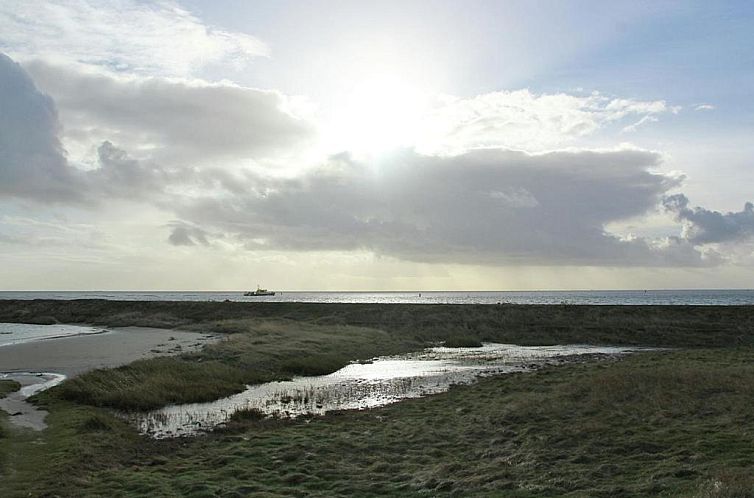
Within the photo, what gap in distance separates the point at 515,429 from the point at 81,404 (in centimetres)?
1954

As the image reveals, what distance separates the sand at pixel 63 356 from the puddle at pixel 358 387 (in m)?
5.53

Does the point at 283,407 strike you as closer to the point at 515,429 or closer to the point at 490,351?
the point at 515,429

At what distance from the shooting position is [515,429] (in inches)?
791

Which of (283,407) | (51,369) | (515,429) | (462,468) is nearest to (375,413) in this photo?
(283,407)

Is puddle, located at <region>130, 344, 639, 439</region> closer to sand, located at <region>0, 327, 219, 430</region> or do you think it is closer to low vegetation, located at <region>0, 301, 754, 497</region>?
low vegetation, located at <region>0, 301, 754, 497</region>

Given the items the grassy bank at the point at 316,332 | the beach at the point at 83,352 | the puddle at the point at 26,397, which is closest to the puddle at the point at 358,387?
the grassy bank at the point at 316,332

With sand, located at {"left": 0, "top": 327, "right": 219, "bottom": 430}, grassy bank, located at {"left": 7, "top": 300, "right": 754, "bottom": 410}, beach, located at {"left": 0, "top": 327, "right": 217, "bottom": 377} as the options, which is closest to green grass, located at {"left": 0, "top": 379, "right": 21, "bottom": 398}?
sand, located at {"left": 0, "top": 327, "right": 219, "bottom": 430}

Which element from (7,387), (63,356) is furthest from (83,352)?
(7,387)

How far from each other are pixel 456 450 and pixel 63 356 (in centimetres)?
4053

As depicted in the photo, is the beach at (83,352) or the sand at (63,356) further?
the beach at (83,352)

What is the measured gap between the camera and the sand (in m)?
26.1

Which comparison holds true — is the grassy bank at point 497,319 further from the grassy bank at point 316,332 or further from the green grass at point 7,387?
the green grass at point 7,387

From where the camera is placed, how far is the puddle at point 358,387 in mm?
24375

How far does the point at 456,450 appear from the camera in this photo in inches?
720
